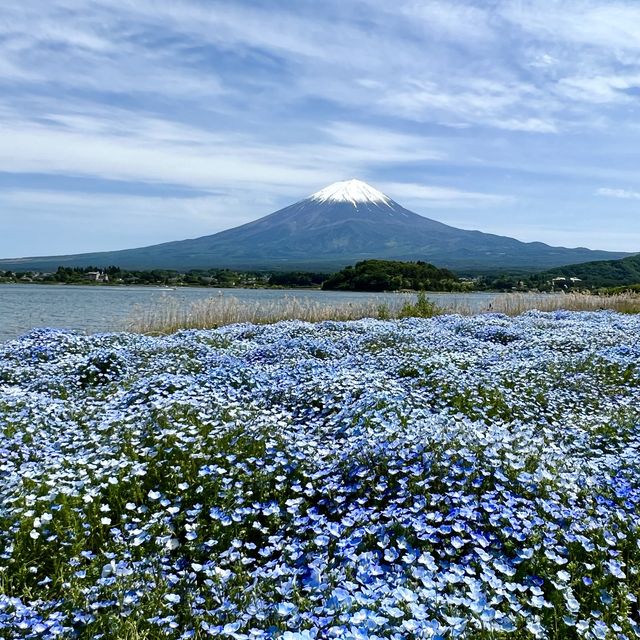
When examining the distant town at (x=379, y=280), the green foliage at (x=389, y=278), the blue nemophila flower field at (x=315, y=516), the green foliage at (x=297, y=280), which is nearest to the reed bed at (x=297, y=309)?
the blue nemophila flower field at (x=315, y=516)

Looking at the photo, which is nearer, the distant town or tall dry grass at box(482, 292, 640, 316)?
tall dry grass at box(482, 292, 640, 316)

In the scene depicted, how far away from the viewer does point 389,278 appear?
57094mm

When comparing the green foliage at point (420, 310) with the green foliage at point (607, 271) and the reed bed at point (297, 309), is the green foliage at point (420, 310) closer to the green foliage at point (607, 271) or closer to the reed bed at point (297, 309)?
the reed bed at point (297, 309)

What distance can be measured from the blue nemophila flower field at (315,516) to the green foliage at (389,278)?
4770 centimetres

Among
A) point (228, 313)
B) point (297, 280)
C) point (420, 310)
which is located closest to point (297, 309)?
point (228, 313)

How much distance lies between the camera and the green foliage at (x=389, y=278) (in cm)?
5553

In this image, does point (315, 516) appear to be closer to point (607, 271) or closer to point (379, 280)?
point (379, 280)

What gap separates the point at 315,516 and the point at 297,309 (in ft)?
56.3

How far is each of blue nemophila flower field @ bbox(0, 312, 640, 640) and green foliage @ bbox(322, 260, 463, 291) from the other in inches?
1878

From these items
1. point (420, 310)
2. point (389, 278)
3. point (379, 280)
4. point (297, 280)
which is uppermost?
point (389, 278)

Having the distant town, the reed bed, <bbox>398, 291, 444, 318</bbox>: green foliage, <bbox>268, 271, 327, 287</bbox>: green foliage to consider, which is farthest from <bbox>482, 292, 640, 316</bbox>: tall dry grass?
<bbox>268, 271, 327, 287</bbox>: green foliage

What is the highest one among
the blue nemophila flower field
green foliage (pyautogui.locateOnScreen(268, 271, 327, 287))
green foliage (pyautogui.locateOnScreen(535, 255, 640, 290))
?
green foliage (pyautogui.locateOnScreen(535, 255, 640, 290))

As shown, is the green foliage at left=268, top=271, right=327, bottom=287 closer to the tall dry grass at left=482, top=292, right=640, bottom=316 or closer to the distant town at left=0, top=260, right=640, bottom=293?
the distant town at left=0, top=260, right=640, bottom=293

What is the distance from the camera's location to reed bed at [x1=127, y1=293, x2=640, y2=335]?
A: 1852 cm
